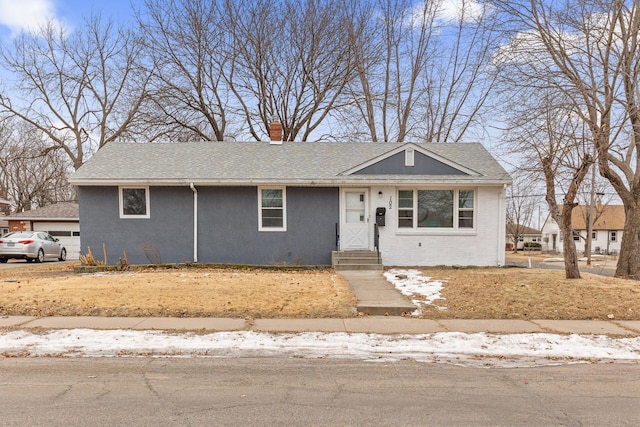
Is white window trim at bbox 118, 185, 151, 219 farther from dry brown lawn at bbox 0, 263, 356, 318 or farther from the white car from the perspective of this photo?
the white car

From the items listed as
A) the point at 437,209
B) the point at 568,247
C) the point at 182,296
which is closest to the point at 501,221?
the point at 437,209

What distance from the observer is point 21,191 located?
39594 millimetres

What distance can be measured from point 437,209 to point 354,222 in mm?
2810

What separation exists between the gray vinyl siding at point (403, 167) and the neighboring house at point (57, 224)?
18098mm

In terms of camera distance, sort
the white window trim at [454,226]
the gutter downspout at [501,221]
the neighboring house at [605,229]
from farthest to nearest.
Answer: the neighboring house at [605,229] → the white window trim at [454,226] → the gutter downspout at [501,221]

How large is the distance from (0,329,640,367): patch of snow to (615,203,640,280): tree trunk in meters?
9.06

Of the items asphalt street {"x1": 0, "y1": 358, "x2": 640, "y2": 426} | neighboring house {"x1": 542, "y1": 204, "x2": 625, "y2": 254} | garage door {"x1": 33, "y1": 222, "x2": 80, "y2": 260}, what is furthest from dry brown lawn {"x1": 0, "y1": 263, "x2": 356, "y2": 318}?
neighboring house {"x1": 542, "y1": 204, "x2": 625, "y2": 254}

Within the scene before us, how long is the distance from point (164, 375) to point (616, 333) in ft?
21.3

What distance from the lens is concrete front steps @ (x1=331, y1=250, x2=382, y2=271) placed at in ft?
42.9

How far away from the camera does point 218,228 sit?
14.2 metres

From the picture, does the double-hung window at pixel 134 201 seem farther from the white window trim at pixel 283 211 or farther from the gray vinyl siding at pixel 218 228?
the white window trim at pixel 283 211

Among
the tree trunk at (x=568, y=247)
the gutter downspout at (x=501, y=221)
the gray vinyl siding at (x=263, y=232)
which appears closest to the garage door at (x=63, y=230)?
the gray vinyl siding at (x=263, y=232)

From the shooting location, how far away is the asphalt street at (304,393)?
3.66 meters

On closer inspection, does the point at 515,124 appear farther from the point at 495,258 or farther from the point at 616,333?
the point at 616,333
